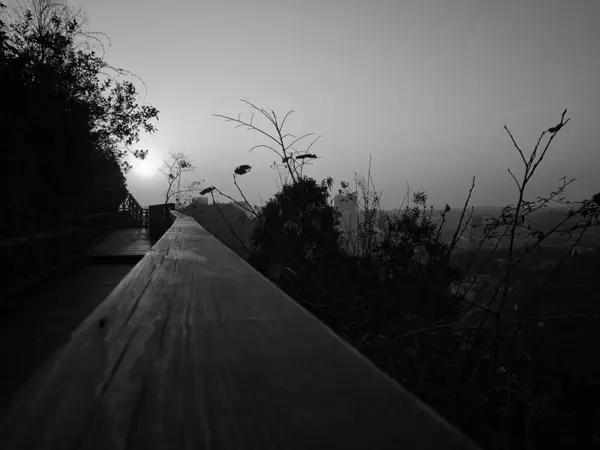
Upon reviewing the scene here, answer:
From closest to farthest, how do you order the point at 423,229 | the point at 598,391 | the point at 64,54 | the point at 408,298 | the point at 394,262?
the point at 408,298
the point at 394,262
the point at 598,391
the point at 423,229
the point at 64,54

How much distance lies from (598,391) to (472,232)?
135cm

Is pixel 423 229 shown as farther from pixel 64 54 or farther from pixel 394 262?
pixel 64 54

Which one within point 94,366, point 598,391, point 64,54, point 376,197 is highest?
point 64,54

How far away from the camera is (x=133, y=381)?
0.39 metres

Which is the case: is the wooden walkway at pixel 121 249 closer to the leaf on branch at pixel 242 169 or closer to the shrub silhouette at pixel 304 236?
the shrub silhouette at pixel 304 236

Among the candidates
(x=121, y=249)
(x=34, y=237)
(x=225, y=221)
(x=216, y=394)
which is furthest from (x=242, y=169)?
(x=121, y=249)

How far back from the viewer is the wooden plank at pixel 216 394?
28 centimetres

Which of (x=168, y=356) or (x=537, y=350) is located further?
(x=537, y=350)

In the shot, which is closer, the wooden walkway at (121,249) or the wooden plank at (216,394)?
the wooden plank at (216,394)

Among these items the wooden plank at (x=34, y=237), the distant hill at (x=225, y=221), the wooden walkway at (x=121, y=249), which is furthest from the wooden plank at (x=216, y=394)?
the wooden plank at (x=34, y=237)

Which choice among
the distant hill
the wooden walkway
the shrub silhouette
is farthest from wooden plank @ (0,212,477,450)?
the wooden walkway

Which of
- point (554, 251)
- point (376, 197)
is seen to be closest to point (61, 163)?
point (376, 197)

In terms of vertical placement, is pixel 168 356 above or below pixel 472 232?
below

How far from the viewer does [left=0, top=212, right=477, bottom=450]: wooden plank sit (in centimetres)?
28
